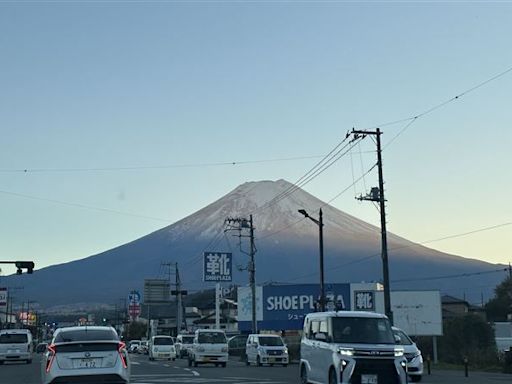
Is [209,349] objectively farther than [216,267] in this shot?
No

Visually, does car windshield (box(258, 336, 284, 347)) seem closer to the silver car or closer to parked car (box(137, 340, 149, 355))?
the silver car

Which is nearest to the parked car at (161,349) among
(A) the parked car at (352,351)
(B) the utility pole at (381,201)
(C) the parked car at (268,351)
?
(C) the parked car at (268,351)

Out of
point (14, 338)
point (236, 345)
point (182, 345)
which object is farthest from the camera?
point (236, 345)

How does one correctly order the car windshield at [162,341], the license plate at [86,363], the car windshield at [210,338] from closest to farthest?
the license plate at [86,363] → the car windshield at [210,338] → the car windshield at [162,341]

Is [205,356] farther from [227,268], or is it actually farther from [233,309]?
[233,309]

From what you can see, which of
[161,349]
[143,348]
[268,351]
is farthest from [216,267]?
[268,351]

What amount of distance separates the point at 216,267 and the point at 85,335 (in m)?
66.7

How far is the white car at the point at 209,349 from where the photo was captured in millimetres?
40250

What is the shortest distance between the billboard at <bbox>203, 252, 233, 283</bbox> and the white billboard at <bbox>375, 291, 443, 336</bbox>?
3213 centimetres

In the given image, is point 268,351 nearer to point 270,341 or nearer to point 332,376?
point 270,341

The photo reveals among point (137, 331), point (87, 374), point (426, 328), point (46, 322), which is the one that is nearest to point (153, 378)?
point (87, 374)

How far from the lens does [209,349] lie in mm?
40281

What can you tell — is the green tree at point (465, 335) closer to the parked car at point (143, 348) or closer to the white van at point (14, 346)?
the white van at point (14, 346)

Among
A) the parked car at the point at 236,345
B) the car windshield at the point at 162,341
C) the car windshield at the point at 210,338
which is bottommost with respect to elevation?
the parked car at the point at 236,345
